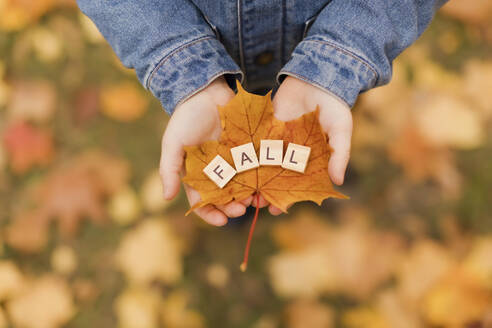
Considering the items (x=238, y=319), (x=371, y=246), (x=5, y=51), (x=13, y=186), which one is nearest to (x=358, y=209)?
(x=371, y=246)

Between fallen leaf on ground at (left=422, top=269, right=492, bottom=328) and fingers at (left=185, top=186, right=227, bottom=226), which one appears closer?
fingers at (left=185, top=186, right=227, bottom=226)

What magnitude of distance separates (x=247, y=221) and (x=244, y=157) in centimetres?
58

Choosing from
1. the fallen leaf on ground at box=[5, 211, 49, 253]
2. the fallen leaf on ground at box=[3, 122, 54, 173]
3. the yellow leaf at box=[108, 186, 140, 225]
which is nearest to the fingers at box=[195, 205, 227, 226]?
the yellow leaf at box=[108, 186, 140, 225]

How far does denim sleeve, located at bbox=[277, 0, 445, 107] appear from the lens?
2.85 ft

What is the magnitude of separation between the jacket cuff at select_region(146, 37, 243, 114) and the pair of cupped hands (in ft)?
0.09

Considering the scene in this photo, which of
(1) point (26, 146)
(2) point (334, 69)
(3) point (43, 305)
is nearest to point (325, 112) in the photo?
(2) point (334, 69)

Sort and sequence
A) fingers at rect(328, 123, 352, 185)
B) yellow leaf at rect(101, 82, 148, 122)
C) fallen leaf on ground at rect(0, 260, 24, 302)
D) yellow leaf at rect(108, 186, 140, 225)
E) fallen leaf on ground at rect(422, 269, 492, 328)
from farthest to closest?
yellow leaf at rect(101, 82, 148, 122)
yellow leaf at rect(108, 186, 140, 225)
fallen leaf on ground at rect(0, 260, 24, 302)
fallen leaf on ground at rect(422, 269, 492, 328)
fingers at rect(328, 123, 352, 185)

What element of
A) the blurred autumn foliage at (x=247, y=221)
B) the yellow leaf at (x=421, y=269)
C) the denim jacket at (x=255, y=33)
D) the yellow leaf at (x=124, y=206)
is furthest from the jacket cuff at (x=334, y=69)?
the yellow leaf at (x=124, y=206)

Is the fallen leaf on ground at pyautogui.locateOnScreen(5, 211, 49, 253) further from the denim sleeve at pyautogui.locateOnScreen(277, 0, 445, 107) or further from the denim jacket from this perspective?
the denim sleeve at pyautogui.locateOnScreen(277, 0, 445, 107)

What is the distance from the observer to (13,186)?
157 cm

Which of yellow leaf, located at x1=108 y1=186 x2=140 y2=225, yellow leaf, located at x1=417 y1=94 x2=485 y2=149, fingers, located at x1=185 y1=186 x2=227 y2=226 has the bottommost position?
yellow leaf, located at x1=108 y1=186 x2=140 y2=225

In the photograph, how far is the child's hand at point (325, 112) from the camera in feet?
2.77

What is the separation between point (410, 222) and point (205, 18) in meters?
1.07

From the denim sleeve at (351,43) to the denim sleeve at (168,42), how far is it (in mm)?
198
